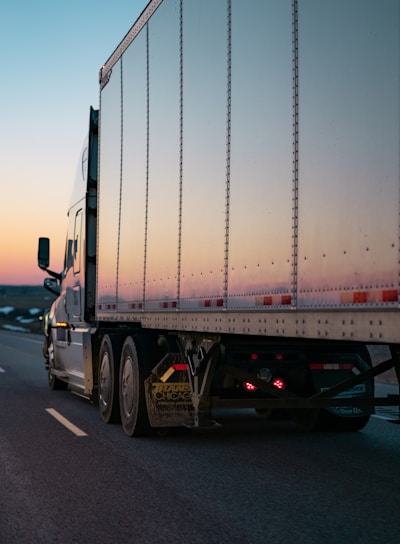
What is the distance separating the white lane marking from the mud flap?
1.14 meters

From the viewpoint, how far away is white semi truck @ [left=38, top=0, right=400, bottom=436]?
5164 millimetres

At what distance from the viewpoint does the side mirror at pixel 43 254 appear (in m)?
14.1

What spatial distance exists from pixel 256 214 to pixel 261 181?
0.85 ft

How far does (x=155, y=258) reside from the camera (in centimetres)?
920

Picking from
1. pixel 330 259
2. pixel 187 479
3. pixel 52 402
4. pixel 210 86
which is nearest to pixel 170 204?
pixel 210 86

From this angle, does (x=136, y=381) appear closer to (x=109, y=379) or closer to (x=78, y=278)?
(x=109, y=379)

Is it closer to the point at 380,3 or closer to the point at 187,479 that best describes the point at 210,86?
the point at 380,3

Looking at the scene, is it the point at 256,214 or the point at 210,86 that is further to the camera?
the point at 210,86

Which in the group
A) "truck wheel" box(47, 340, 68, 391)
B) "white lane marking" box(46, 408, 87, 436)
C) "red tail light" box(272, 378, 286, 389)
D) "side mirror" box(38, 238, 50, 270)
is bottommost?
"white lane marking" box(46, 408, 87, 436)

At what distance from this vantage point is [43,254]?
46.2ft

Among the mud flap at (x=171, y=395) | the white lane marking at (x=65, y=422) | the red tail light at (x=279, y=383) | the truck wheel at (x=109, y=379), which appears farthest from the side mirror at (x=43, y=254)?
the red tail light at (x=279, y=383)

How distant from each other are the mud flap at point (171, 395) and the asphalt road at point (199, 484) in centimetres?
29

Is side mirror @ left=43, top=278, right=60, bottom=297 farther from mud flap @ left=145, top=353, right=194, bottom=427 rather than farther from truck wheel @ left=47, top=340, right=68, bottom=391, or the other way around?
mud flap @ left=145, top=353, right=194, bottom=427

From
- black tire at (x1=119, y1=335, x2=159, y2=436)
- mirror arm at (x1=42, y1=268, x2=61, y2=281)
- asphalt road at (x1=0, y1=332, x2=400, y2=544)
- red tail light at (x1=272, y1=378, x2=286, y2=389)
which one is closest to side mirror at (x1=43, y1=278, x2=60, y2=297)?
mirror arm at (x1=42, y1=268, x2=61, y2=281)
